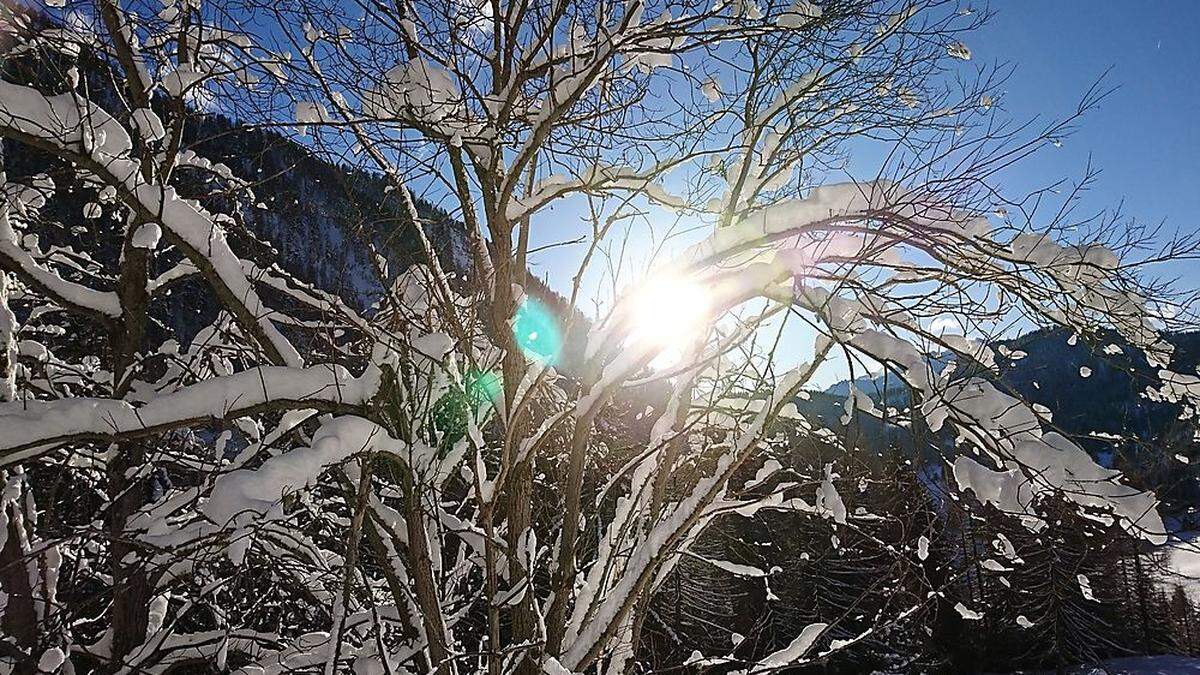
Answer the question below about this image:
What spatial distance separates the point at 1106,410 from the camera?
9.48ft

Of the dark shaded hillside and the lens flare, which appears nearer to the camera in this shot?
the dark shaded hillside

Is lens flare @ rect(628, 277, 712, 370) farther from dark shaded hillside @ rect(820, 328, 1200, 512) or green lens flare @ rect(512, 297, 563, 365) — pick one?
dark shaded hillside @ rect(820, 328, 1200, 512)

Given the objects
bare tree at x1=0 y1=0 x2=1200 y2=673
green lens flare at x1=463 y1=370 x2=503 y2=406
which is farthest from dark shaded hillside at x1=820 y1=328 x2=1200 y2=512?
green lens flare at x1=463 y1=370 x2=503 y2=406

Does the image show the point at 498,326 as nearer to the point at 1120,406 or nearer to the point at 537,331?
the point at 537,331

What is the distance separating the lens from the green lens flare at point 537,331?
312 cm

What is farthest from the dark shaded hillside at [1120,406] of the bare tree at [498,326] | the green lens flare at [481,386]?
the green lens flare at [481,386]

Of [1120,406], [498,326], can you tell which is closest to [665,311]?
[498,326]

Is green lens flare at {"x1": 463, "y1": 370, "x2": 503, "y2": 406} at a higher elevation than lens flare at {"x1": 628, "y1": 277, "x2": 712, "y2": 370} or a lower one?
lower

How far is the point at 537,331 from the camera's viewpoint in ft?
10.8

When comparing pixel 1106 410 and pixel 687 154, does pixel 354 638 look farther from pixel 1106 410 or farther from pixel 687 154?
pixel 1106 410

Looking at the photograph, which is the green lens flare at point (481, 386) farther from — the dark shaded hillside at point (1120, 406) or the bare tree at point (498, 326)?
the dark shaded hillside at point (1120, 406)

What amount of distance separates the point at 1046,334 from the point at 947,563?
1.08 meters

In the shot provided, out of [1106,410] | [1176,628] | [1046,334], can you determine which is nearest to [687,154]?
[1046,334]

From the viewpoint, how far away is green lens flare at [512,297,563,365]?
3119mm
